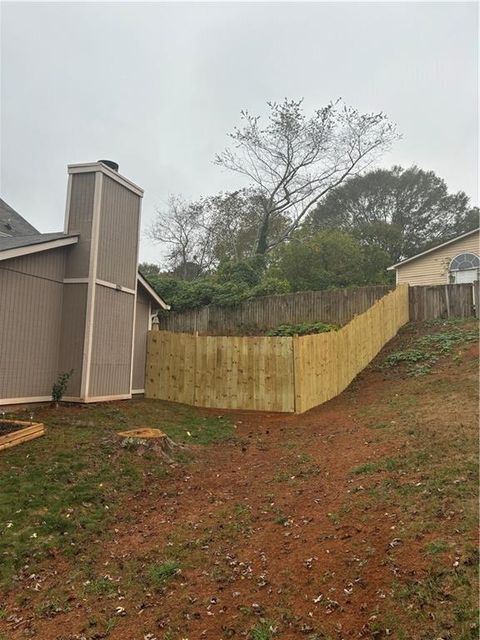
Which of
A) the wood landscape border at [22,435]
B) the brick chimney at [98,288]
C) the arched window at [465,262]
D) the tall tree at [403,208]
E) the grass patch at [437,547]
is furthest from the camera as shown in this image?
the tall tree at [403,208]

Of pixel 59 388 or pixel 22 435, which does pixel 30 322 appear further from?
pixel 22 435

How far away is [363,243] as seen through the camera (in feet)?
96.2

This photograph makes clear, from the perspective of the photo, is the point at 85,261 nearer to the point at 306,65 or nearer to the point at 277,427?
the point at 277,427

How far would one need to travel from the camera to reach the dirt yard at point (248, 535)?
9.52ft

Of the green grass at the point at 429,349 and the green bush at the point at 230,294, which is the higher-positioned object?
the green bush at the point at 230,294

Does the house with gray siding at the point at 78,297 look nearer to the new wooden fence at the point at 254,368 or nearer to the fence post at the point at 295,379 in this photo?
the new wooden fence at the point at 254,368

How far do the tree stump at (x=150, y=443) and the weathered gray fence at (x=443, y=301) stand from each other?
12.1 m

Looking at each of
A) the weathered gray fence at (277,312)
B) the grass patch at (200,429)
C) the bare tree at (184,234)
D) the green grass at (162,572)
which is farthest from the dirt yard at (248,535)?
the bare tree at (184,234)

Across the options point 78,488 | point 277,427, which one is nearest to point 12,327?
point 78,488

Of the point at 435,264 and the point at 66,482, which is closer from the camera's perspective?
the point at 66,482

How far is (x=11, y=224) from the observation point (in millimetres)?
14820

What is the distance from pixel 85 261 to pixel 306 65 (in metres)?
10.00

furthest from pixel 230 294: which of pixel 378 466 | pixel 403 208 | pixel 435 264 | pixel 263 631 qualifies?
pixel 403 208

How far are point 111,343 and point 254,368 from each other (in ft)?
11.5
